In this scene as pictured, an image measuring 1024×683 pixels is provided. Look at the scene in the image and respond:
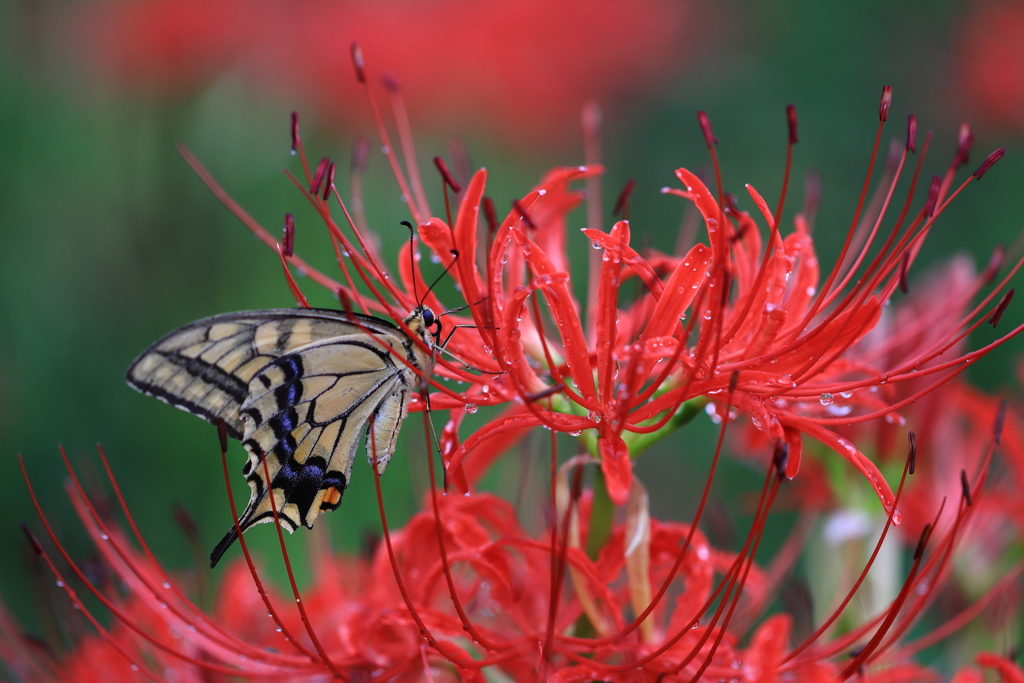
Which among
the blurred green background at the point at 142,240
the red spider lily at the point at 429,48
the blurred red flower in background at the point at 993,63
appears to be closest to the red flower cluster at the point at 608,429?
the blurred green background at the point at 142,240

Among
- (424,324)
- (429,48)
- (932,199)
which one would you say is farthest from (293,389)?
(429,48)

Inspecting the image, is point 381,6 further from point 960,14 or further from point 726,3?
point 960,14

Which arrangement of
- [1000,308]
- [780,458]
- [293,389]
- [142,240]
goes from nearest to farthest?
[780,458] → [1000,308] → [293,389] → [142,240]

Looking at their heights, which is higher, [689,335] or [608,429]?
[689,335]

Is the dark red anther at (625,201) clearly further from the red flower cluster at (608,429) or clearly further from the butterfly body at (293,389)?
the butterfly body at (293,389)

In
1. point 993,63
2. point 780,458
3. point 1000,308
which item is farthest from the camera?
point 993,63

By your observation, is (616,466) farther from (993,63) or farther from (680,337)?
(993,63)
